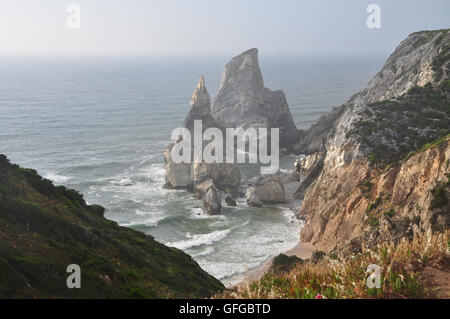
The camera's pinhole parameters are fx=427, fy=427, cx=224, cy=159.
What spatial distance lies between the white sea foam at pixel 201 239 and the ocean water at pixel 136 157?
0.36 feet

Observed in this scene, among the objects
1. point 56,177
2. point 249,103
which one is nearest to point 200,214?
→ point 56,177

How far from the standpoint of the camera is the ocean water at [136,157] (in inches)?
1775

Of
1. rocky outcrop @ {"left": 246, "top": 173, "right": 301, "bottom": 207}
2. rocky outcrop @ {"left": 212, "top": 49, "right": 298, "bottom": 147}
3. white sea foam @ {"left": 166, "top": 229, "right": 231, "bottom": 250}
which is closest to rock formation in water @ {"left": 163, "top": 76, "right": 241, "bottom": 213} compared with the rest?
rocky outcrop @ {"left": 246, "top": 173, "right": 301, "bottom": 207}

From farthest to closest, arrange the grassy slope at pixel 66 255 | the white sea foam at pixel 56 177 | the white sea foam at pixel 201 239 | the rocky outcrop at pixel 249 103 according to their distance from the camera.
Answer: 1. the rocky outcrop at pixel 249 103
2. the white sea foam at pixel 56 177
3. the white sea foam at pixel 201 239
4. the grassy slope at pixel 66 255

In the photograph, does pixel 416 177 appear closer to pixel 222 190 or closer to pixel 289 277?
pixel 289 277

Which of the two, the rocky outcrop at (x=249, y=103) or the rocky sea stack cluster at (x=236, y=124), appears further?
the rocky outcrop at (x=249, y=103)

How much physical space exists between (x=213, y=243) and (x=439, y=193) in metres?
24.8

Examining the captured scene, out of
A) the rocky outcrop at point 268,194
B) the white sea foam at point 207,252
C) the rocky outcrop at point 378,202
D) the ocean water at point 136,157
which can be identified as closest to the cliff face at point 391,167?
the rocky outcrop at point 378,202

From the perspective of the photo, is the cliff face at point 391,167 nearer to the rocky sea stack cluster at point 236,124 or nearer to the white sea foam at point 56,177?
the rocky sea stack cluster at point 236,124

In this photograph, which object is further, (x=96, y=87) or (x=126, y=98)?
(x=96, y=87)

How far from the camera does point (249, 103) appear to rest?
96.8 m

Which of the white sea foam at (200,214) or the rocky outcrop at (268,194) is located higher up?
the rocky outcrop at (268,194)

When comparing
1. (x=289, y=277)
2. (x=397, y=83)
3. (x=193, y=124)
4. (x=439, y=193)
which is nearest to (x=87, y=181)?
(x=193, y=124)

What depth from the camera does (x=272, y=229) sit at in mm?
47781
